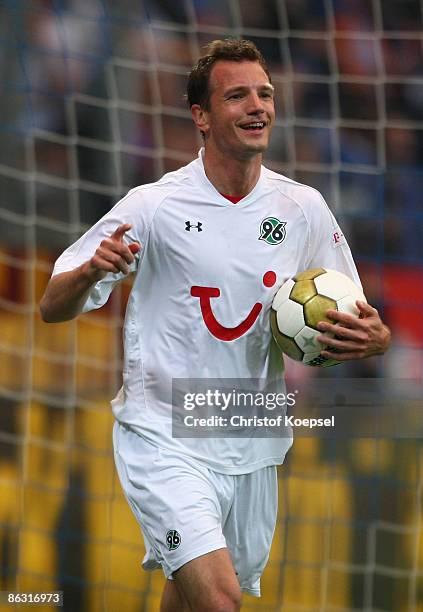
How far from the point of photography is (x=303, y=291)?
11.0ft

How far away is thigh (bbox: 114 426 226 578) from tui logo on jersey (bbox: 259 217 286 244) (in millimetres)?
743

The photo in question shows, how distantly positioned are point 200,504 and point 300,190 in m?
1.09

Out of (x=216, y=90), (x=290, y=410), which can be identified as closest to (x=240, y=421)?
(x=216, y=90)

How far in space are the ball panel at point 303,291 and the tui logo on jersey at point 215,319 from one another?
0.14 m

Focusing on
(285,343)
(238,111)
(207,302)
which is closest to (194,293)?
(207,302)

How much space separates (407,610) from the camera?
5039mm

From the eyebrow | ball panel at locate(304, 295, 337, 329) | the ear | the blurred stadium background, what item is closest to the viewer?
ball panel at locate(304, 295, 337, 329)

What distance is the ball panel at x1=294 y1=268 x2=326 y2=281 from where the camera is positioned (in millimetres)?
3427

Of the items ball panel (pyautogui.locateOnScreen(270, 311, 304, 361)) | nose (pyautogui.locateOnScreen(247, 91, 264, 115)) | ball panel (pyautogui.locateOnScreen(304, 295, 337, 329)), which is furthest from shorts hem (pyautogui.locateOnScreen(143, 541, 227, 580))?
nose (pyautogui.locateOnScreen(247, 91, 264, 115))

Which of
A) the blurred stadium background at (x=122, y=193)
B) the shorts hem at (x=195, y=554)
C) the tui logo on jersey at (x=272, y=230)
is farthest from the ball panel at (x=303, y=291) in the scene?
the blurred stadium background at (x=122, y=193)

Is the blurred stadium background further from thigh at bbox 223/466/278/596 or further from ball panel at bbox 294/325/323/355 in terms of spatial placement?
ball panel at bbox 294/325/323/355

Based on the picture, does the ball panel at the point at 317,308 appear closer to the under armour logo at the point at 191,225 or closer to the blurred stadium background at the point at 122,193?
the under armour logo at the point at 191,225

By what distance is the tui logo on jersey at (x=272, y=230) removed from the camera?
3541 mm

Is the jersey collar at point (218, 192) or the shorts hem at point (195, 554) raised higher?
the jersey collar at point (218, 192)
